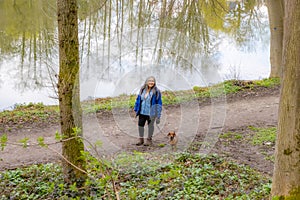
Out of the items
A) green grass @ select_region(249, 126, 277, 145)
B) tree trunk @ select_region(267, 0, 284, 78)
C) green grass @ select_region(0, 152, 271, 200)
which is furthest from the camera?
tree trunk @ select_region(267, 0, 284, 78)

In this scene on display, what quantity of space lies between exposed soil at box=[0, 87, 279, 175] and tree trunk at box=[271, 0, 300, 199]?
1809mm

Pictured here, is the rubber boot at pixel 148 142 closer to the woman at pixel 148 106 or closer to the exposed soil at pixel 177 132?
the woman at pixel 148 106

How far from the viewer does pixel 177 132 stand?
6.42m

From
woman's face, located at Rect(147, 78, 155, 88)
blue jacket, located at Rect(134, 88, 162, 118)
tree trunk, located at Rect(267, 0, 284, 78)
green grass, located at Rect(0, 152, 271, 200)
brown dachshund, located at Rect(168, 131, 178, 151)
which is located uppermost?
tree trunk, located at Rect(267, 0, 284, 78)

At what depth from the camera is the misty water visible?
5.07m

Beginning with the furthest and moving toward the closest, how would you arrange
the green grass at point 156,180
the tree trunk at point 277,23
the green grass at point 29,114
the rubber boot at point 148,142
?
the tree trunk at point 277,23 → the green grass at point 29,114 → the rubber boot at point 148,142 → the green grass at point 156,180

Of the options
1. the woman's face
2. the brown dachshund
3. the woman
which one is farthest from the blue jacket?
the brown dachshund

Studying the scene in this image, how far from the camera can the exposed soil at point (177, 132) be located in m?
5.70

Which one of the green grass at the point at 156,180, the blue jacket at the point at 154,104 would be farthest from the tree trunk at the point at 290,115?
the blue jacket at the point at 154,104

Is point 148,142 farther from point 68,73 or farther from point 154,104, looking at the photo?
point 68,73

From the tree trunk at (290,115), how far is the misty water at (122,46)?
2.06 metres

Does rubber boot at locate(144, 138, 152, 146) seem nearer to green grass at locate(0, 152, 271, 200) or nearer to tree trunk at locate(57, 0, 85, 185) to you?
green grass at locate(0, 152, 271, 200)

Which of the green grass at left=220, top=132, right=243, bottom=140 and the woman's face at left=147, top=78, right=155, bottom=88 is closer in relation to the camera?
the woman's face at left=147, top=78, right=155, bottom=88

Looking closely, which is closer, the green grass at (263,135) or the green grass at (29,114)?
the green grass at (263,135)
